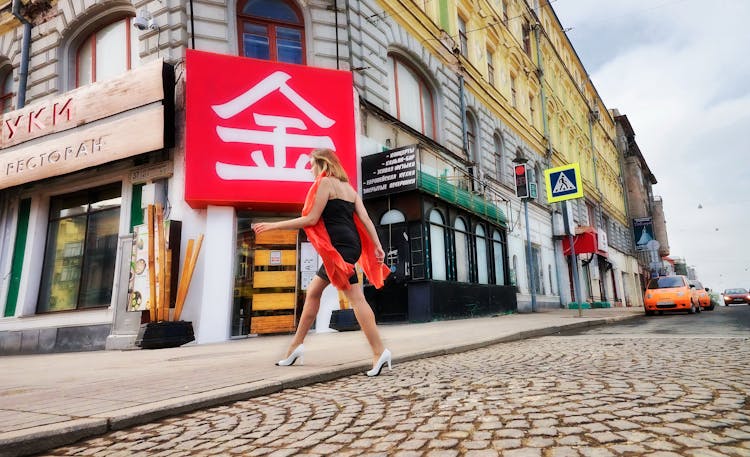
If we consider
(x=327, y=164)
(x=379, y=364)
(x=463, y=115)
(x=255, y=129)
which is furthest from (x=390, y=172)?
(x=379, y=364)

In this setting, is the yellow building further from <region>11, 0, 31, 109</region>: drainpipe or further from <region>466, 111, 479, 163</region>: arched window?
<region>11, 0, 31, 109</region>: drainpipe

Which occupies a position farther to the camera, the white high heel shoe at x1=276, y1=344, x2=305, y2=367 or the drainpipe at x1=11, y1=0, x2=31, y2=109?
the drainpipe at x1=11, y1=0, x2=31, y2=109

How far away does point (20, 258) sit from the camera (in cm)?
1220

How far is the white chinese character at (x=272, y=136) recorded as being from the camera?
10031 mm

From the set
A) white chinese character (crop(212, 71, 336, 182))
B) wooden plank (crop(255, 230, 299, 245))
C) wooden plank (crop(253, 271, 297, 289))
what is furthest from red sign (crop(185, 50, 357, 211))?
wooden plank (crop(253, 271, 297, 289))

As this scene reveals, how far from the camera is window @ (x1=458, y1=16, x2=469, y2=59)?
17952 mm

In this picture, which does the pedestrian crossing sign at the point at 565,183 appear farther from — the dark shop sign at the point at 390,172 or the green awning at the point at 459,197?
the dark shop sign at the point at 390,172

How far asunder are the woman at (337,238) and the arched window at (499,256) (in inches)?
495

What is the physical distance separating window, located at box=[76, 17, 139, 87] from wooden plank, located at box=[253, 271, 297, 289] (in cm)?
589

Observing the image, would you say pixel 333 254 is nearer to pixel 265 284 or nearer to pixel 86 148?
pixel 265 284

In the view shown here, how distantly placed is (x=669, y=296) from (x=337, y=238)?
16.0 m

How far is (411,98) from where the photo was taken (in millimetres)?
14898

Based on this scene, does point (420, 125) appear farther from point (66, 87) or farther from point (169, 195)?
point (66, 87)

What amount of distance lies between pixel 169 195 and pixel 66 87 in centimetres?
508
